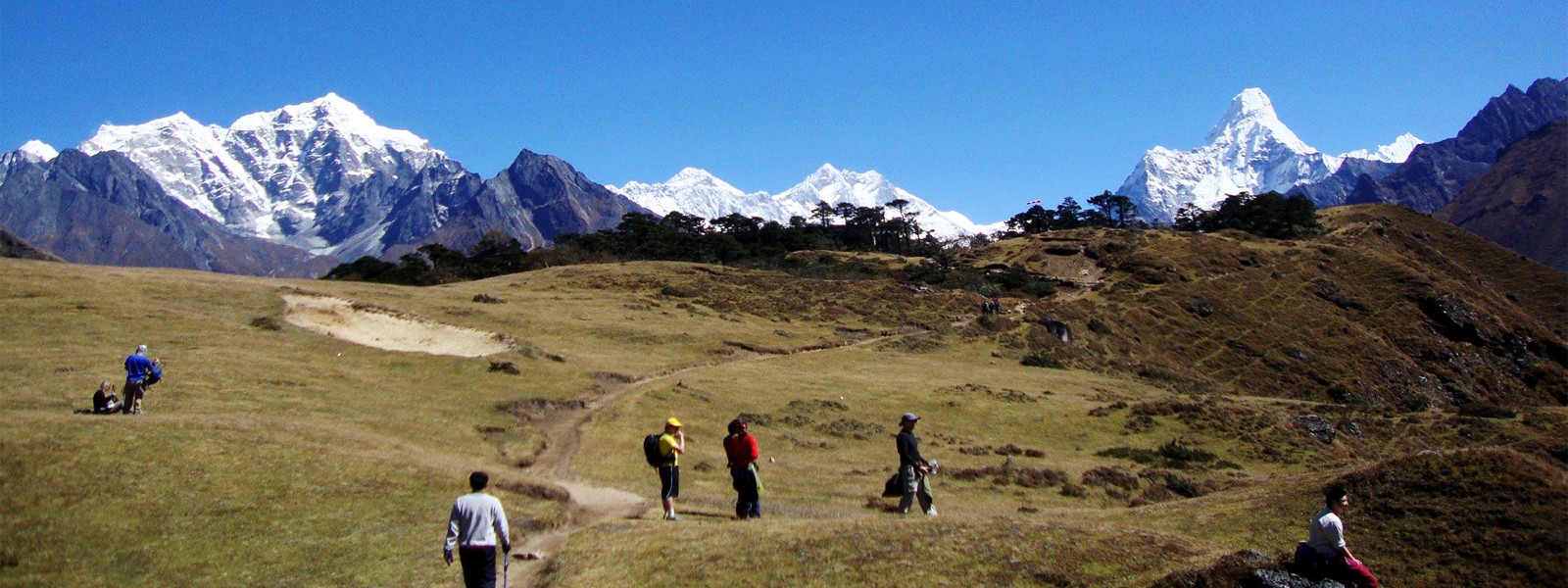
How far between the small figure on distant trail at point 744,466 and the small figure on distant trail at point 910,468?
3.37 metres

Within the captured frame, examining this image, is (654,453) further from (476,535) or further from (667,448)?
(476,535)

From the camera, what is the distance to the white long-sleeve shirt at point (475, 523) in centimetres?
1312

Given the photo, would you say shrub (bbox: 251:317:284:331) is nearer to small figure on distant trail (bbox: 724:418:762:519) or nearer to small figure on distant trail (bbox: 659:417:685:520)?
small figure on distant trail (bbox: 659:417:685:520)

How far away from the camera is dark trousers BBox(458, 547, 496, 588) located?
13.1 meters

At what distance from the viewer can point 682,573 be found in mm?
15344

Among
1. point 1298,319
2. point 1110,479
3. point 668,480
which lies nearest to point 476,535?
point 668,480

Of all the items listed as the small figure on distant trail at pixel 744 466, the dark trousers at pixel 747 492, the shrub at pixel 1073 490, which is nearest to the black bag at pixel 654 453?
the small figure on distant trail at pixel 744 466

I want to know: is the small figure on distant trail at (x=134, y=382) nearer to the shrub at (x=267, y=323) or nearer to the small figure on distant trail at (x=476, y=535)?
the small figure on distant trail at (x=476, y=535)

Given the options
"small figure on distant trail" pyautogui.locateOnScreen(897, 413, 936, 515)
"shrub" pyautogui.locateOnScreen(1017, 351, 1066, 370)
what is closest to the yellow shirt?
"small figure on distant trail" pyautogui.locateOnScreen(897, 413, 936, 515)

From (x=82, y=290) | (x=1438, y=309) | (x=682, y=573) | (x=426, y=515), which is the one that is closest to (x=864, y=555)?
(x=682, y=573)

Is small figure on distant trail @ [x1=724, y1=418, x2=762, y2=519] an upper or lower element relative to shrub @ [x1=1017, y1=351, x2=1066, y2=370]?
lower

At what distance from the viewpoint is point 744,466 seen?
1983 centimetres

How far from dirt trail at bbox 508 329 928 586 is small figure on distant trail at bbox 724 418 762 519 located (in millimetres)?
3006

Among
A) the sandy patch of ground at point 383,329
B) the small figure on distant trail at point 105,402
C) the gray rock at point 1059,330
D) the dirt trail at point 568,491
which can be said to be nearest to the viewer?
the dirt trail at point 568,491
